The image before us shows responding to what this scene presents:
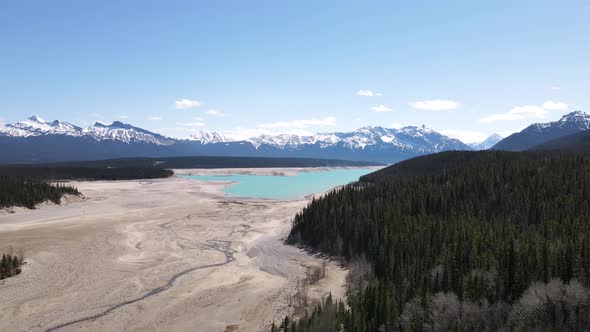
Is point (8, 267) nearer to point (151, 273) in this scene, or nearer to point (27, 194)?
point (151, 273)

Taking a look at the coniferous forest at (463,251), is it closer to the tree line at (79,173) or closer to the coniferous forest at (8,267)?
the coniferous forest at (8,267)

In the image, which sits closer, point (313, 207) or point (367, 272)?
point (367, 272)

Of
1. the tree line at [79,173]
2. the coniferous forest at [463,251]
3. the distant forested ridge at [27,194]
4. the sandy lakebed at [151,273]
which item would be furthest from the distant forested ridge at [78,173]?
the coniferous forest at [463,251]

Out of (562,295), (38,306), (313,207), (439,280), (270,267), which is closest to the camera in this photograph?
(562,295)

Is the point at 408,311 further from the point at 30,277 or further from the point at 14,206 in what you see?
the point at 14,206

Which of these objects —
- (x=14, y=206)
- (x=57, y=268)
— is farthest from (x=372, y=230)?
(x=14, y=206)

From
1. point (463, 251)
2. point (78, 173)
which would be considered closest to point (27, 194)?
point (463, 251)

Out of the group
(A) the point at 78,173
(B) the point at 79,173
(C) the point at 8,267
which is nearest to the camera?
(C) the point at 8,267
